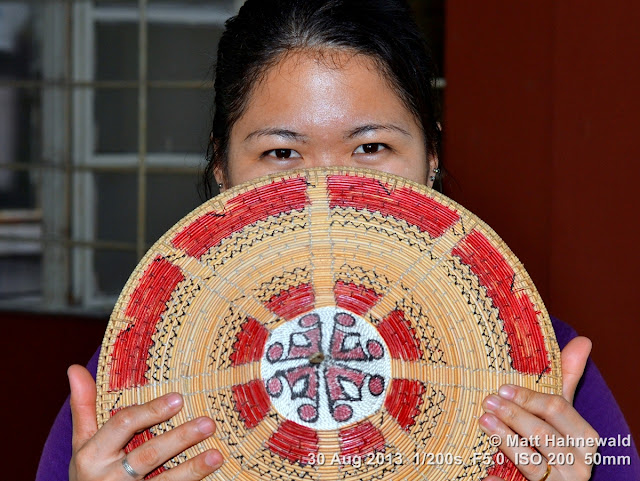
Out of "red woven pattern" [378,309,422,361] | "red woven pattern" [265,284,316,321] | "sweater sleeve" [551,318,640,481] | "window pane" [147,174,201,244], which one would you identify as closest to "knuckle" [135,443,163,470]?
"red woven pattern" [265,284,316,321]

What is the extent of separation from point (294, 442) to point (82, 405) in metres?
0.30

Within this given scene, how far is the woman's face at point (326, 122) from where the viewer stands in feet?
4.29

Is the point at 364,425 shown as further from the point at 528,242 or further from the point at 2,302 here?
the point at 2,302

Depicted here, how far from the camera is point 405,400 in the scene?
1.17 m

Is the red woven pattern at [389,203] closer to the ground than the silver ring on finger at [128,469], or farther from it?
farther from it

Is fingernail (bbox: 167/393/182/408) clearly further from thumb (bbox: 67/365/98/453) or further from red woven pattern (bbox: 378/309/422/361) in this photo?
red woven pattern (bbox: 378/309/422/361)

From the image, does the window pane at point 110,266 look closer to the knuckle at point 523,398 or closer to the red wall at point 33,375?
the red wall at point 33,375

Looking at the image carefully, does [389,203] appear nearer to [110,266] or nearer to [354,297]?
[354,297]

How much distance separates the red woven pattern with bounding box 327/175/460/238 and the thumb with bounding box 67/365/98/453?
1.40 feet

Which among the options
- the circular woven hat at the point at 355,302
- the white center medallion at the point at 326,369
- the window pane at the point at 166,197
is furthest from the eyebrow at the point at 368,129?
the window pane at the point at 166,197

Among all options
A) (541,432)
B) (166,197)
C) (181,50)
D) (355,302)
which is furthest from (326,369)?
(181,50)

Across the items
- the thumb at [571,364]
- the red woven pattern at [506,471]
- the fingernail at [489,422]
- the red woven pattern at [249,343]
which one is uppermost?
the red woven pattern at [249,343]

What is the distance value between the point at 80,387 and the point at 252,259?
0.97ft

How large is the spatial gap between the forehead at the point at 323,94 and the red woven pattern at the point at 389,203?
19 centimetres
